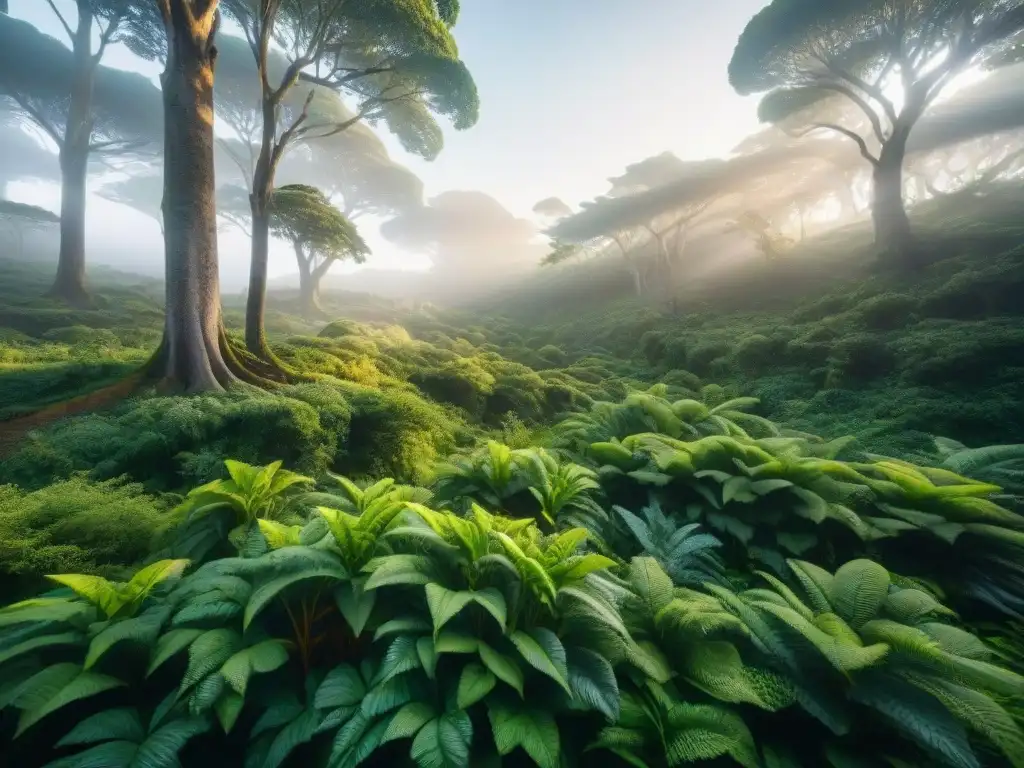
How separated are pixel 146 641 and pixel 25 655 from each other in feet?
1.70

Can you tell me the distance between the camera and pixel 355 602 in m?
2.07

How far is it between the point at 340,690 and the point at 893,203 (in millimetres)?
20733

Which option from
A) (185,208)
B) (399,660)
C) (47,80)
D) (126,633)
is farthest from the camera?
(47,80)

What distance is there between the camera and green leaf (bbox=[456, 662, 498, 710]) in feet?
5.38

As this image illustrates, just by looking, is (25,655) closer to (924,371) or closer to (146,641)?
(146,641)

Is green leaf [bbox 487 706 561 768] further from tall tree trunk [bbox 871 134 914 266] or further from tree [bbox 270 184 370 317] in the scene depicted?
tall tree trunk [bbox 871 134 914 266]

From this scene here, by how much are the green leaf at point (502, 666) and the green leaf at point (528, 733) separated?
0.09 meters

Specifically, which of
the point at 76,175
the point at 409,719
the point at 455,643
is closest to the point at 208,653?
the point at 409,719

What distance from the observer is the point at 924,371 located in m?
7.86

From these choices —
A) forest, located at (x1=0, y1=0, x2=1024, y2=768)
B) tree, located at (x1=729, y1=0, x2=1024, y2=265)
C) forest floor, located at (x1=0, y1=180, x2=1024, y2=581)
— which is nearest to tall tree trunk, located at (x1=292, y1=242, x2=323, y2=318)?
forest floor, located at (x1=0, y1=180, x2=1024, y2=581)

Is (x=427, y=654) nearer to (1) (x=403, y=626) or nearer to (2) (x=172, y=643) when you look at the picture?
(1) (x=403, y=626)

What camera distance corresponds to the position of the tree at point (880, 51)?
12.8m

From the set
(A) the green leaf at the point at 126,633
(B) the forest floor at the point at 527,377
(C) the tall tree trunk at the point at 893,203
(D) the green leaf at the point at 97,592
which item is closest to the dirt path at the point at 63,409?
(B) the forest floor at the point at 527,377

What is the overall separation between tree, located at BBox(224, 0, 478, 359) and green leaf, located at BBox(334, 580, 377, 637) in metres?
7.32
